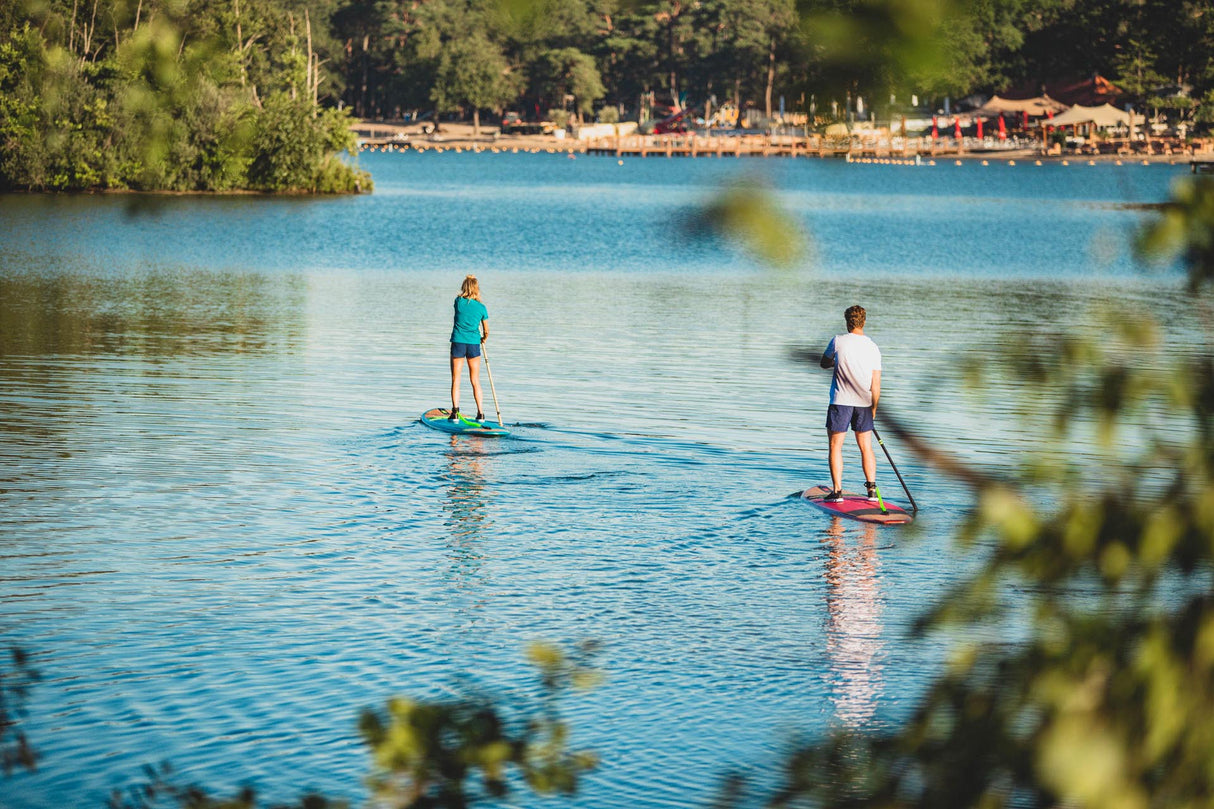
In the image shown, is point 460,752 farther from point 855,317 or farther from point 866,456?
point 866,456

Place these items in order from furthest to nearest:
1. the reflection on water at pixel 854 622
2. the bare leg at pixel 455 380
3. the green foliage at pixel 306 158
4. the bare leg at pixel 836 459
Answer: the green foliage at pixel 306 158, the bare leg at pixel 455 380, the bare leg at pixel 836 459, the reflection on water at pixel 854 622

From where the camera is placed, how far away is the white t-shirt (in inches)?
621

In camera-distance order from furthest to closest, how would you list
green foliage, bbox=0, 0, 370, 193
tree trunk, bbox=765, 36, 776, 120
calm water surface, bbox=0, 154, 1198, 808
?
calm water surface, bbox=0, 154, 1198, 808 → green foliage, bbox=0, 0, 370, 193 → tree trunk, bbox=765, 36, 776, 120

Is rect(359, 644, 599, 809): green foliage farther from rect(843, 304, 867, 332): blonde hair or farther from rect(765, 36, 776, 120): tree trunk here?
rect(843, 304, 867, 332): blonde hair

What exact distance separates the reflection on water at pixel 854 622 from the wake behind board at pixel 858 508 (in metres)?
0.12

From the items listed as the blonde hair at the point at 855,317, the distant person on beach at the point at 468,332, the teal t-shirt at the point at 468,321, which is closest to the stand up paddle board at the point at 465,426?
the distant person on beach at the point at 468,332

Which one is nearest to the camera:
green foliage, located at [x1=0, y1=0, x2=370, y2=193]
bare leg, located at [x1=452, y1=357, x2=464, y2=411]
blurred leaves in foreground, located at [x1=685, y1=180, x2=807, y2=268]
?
blurred leaves in foreground, located at [x1=685, y1=180, x2=807, y2=268]

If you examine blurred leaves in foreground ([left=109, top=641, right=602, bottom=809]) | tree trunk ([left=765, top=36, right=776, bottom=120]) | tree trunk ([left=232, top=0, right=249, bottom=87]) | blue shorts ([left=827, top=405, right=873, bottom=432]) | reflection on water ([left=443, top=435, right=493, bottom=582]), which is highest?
tree trunk ([left=232, top=0, right=249, bottom=87])

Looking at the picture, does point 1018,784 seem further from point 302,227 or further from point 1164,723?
point 302,227

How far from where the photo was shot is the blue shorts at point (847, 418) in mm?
16375

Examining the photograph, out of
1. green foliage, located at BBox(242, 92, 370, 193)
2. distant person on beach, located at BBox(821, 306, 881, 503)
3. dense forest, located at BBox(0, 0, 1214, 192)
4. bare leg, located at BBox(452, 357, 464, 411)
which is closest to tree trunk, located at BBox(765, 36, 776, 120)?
dense forest, located at BBox(0, 0, 1214, 192)

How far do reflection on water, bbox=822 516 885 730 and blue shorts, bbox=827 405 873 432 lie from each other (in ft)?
3.39

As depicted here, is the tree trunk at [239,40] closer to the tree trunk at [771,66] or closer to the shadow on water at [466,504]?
the tree trunk at [771,66]

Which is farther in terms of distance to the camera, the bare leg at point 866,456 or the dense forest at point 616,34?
the bare leg at point 866,456
